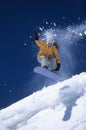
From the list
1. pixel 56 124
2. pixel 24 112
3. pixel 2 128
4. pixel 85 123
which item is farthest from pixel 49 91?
pixel 85 123

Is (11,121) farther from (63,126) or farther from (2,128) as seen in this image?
(63,126)

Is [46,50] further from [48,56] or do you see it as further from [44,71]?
[44,71]

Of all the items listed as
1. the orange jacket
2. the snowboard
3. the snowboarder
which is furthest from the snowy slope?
the orange jacket

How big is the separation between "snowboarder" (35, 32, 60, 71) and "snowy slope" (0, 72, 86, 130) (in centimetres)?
298

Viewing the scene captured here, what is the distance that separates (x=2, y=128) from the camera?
24.7m

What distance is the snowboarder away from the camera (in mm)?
14875

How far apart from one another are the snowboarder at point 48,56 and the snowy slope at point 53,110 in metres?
2.98

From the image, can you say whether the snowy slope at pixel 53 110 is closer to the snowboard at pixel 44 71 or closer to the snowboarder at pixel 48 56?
the snowboard at pixel 44 71

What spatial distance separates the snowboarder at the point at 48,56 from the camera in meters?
14.9

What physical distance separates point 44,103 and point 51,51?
31.2 feet

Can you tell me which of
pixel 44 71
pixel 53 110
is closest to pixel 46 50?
pixel 44 71

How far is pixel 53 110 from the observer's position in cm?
2081

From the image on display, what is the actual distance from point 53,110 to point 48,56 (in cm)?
651

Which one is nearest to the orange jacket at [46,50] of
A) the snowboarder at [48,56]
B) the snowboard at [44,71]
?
the snowboarder at [48,56]
